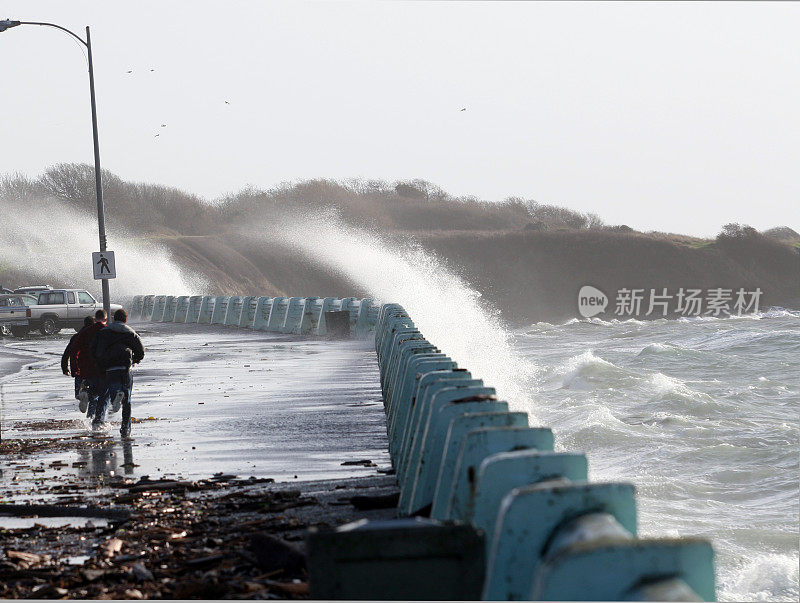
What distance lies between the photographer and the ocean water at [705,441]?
14461 mm

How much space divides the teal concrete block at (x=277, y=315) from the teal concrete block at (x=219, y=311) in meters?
5.43

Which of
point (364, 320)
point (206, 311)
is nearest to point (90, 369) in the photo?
point (364, 320)

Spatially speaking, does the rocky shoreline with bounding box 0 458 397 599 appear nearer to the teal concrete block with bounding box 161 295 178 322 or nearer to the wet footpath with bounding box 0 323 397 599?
the wet footpath with bounding box 0 323 397 599

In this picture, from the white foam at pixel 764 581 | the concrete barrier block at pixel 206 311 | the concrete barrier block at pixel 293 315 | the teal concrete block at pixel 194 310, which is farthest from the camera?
the teal concrete block at pixel 194 310

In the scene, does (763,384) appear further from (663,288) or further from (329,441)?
(663,288)

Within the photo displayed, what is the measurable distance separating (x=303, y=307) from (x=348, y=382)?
18.4 meters

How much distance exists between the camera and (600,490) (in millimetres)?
3705

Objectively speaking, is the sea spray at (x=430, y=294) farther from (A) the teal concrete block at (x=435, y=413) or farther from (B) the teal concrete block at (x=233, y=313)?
(A) the teal concrete block at (x=435, y=413)

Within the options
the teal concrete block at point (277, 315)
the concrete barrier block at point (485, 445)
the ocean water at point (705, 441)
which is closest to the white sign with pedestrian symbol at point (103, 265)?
the teal concrete block at point (277, 315)

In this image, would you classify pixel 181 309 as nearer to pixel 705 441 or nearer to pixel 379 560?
pixel 705 441

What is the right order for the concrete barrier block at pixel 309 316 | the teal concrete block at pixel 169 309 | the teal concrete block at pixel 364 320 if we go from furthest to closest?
1. the teal concrete block at pixel 169 309
2. the concrete barrier block at pixel 309 316
3. the teal concrete block at pixel 364 320

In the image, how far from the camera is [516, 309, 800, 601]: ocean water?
14.5m

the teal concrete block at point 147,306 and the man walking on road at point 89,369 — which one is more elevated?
the man walking on road at point 89,369

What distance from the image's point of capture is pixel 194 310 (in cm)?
4881
